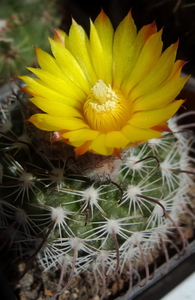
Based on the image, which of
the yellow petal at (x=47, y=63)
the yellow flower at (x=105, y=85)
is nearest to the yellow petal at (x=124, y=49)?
the yellow flower at (x=105, y=85)

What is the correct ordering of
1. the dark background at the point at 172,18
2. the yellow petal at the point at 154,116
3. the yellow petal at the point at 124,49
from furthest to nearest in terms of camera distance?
the dark background at the point at 172,18 → the yellow petal at the point at 124,49 → the yellow petal at the point at 154,116

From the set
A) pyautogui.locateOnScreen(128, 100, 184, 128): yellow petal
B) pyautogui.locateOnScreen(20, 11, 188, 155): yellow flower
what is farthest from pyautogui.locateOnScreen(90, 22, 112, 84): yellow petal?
pyautogui.locateOnScreen(128, 100, 184, 128): yellow petal

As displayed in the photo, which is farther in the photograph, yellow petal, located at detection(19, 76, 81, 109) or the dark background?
the dark background

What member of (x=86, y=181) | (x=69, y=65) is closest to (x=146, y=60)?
(x=69, y=65)

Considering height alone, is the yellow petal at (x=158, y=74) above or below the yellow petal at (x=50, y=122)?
above

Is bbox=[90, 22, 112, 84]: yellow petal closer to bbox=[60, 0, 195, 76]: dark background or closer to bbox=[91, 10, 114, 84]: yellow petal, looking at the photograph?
bbox=[91, 10, 114, 84]: yellow petal

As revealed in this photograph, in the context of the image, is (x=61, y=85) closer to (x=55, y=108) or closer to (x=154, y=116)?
(x=55, y=108)

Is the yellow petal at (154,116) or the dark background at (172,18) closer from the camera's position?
the yellow petal at (154,116)

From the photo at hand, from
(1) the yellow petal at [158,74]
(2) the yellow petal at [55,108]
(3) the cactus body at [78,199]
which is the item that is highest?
(2) the yellow petal at [55,108]

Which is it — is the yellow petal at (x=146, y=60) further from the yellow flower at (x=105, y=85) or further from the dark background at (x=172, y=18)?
the dark background at (x=172, y=18)

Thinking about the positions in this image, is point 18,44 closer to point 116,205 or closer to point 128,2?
point 128,2
